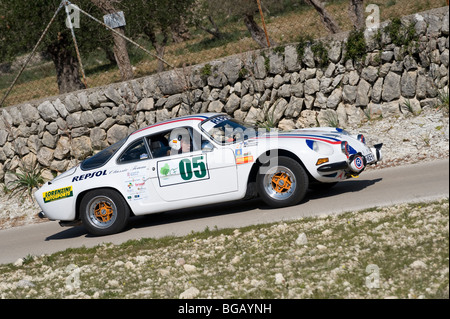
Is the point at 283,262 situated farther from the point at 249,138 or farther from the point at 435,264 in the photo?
the point at 249,138

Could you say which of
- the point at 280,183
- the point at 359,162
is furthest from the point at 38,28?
the point at 359,162

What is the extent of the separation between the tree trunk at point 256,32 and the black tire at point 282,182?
20.8 feet

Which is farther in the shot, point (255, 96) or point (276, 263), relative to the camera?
point (255, 96)

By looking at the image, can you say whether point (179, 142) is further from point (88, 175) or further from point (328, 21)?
point (328, 21)

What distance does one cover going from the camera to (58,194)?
10867 mm

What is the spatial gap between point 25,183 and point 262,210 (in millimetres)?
7682

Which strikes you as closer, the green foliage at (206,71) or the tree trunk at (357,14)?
the tree trunk at (357,14)

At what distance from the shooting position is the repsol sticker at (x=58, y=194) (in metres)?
10.8

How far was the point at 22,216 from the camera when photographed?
14344 mm

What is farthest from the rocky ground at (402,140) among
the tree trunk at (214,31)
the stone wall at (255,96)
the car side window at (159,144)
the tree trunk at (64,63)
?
the tree trunk at (214,31)

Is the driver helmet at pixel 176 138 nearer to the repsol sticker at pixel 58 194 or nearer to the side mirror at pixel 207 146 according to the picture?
the side mirror at pixel 207 146

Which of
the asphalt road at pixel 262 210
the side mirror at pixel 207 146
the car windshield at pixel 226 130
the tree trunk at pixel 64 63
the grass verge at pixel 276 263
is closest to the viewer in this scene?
the grass verge at pixel 276 263

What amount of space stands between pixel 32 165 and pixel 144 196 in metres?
7.15

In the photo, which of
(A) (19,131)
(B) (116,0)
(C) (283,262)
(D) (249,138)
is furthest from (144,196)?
(B) (116,0)
